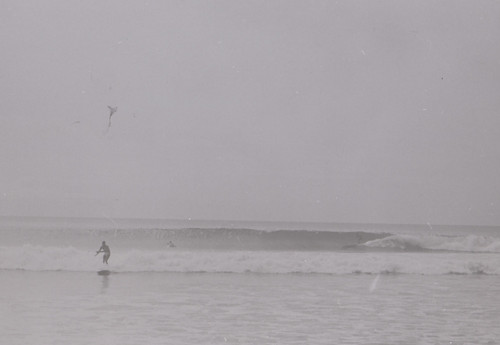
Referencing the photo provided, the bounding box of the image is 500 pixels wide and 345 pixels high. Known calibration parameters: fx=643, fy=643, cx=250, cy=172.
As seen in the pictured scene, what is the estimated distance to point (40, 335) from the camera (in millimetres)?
10273

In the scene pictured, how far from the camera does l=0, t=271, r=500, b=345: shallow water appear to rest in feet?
34.9

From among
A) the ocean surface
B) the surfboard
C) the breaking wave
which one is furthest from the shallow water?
the breaking wave

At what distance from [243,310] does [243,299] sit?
186 cm

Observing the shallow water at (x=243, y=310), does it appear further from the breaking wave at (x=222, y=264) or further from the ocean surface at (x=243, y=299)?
the breaking wave at (x=222, y=264)

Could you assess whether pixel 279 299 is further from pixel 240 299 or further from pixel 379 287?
pixel 379 287

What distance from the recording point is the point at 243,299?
15242mm

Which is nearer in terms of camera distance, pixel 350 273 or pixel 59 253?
pixel 350 273

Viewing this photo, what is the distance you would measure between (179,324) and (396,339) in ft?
→ 12.6

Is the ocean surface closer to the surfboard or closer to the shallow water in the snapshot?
the shallow water

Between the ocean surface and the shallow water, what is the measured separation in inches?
0.8

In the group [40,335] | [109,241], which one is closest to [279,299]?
[40,335]

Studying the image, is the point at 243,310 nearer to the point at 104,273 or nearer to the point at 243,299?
the point at 243,299

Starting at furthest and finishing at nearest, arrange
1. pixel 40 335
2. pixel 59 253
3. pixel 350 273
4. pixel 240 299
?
pixel 59 253 → pixel 350 273 → pixel 240 299 → pixel 40 335

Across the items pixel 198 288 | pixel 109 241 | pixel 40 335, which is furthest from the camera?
pixel 109 241
